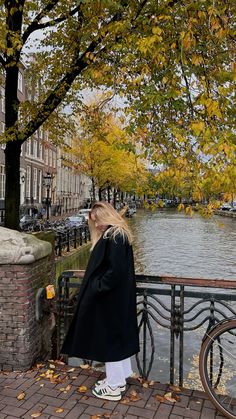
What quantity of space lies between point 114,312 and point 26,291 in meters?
1.15

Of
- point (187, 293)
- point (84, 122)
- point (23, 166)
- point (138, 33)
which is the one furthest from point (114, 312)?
point (23, 166)

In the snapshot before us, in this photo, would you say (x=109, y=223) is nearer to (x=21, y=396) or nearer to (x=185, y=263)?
(x=21, y=396)

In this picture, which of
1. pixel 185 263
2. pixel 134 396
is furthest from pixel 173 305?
pixel 185 263

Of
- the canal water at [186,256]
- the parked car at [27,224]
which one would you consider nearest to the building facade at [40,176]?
the parked car at [27,224]

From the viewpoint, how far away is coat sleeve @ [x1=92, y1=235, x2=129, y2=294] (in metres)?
3.47

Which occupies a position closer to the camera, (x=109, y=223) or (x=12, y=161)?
(x=109, y=223)

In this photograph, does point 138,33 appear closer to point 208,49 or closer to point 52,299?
point 208,49

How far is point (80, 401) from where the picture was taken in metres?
3.67

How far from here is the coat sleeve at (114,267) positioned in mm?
3469

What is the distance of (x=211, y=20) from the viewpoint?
4.00 metres

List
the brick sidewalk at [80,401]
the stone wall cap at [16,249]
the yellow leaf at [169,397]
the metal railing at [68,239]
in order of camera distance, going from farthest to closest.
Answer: the metal railing at [68,239] → the stone wall cap at [16,249] → the yellow leaf at [169,397] → the brick sidewalk at [80,401]

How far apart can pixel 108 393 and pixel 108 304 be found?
0.84m

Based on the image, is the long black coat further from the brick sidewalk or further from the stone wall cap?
the stone wall cap

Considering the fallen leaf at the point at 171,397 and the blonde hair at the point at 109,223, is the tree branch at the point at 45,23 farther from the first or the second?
the fallen leaf at the point at 171,397
